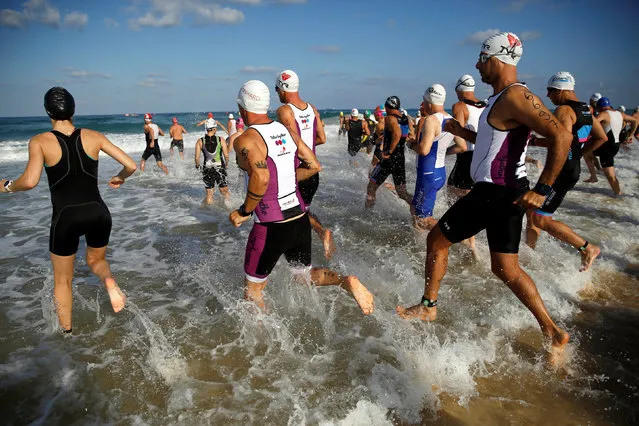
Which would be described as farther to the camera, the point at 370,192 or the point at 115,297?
the point at 370,192

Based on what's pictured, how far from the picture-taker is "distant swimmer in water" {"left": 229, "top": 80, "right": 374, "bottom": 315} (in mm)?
2801

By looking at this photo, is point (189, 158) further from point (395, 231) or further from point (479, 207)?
point (479, 207)

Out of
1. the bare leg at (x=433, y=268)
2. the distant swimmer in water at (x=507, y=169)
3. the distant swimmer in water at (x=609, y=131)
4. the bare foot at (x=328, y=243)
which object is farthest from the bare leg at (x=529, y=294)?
the distant swimmer in water at (x=609, y=131)

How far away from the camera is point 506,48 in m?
2.75

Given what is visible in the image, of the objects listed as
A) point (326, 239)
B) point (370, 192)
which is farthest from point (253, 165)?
point (370, 192)

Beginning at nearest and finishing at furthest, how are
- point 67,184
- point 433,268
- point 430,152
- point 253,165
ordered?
point 253,165 < point 67,184 < point 433,268 < point 430,152

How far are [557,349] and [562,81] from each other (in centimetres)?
298

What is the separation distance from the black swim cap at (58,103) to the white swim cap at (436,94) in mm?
3840

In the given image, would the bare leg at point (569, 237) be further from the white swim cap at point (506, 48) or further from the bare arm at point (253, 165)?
the bare arm at point (253, 165)

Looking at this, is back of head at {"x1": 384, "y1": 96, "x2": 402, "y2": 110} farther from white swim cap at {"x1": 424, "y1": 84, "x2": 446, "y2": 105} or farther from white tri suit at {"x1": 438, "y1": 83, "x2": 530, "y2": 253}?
white tri suit at {"x1": 438, "y1": 83, "x2": 530, "y2": 253}

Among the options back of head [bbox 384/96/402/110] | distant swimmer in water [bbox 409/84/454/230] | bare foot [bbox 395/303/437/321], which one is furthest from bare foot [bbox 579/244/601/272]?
back of head [bbox 384/96/402/110]

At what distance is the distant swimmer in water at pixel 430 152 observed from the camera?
4.68 m

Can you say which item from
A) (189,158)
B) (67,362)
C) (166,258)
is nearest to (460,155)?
(166,258)

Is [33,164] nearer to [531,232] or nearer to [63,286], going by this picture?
[63,286]
